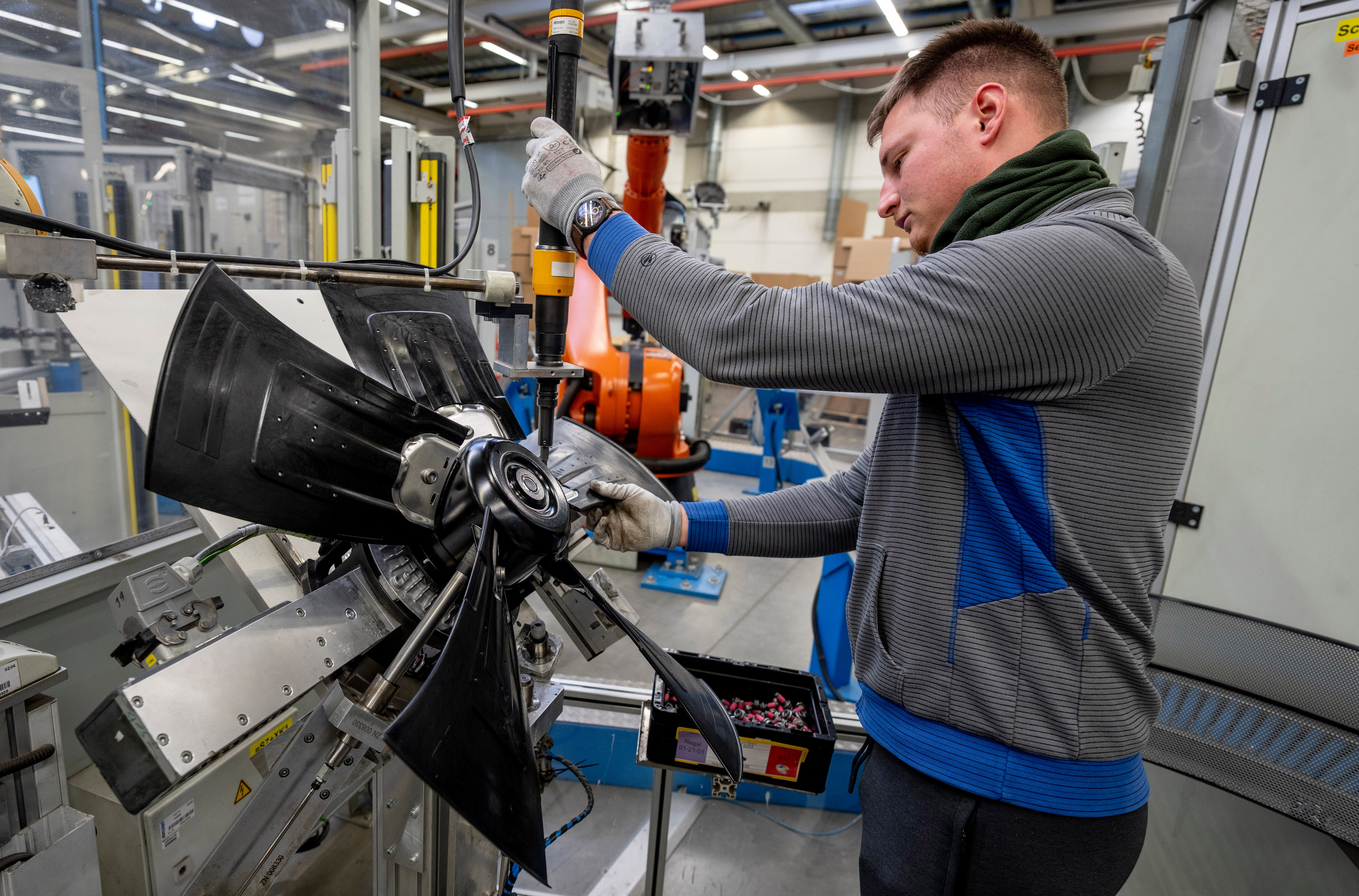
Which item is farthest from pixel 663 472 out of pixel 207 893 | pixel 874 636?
pixel 207 893

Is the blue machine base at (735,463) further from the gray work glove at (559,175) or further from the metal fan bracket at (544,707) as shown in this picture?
the gray work glove at (559,175)

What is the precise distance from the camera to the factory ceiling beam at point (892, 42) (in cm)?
503

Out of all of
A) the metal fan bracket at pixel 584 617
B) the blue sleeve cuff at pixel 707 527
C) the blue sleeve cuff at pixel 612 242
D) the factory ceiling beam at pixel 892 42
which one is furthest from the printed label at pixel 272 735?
the factory ceiling beam at pixel 892 42

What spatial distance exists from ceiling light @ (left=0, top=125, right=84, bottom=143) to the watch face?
63.7 inches

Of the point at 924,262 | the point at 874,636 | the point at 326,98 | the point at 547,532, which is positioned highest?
the point at 326,98

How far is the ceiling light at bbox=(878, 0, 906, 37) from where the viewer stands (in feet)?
17.3

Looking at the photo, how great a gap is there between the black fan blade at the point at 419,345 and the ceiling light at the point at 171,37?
60.9 inches

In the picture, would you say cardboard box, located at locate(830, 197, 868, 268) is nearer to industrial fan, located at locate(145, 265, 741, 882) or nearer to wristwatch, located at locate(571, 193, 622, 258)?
wristwatch, located at locate(571, 193, 622, 258)

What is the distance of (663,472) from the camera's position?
359 cm

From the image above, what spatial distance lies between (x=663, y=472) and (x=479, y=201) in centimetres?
243

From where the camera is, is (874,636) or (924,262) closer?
(924,262)

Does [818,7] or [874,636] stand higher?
[818,7]

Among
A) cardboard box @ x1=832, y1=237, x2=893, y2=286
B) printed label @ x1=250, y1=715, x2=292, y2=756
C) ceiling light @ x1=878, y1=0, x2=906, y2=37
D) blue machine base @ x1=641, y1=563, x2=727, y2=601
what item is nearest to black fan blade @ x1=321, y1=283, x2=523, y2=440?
printed label @ x1=250, y1=715, x2=292, y2=756

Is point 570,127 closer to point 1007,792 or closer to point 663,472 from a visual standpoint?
point 1007,792
